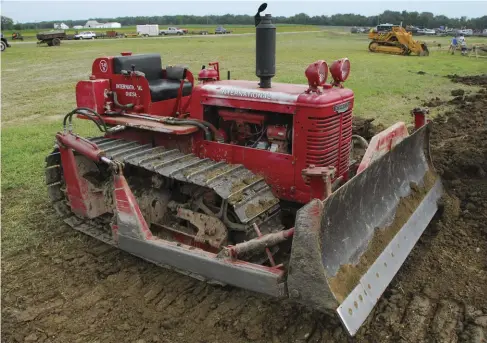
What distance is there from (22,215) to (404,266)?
471 centimetres

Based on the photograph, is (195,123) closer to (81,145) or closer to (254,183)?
(254,183)

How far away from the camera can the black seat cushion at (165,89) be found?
5852mm

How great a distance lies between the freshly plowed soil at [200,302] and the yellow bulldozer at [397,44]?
83.0 feet

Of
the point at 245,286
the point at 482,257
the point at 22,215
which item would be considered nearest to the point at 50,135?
the point at 22,215

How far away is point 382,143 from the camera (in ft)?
15.2

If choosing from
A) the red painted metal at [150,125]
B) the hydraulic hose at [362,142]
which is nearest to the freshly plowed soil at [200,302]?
the hydraulic hose at [362,142]

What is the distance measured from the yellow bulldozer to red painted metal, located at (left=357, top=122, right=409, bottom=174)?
25.7 m

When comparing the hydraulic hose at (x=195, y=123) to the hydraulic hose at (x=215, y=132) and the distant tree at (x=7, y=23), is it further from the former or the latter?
the distant tree at (x=7, y=23)

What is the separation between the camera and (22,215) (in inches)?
243

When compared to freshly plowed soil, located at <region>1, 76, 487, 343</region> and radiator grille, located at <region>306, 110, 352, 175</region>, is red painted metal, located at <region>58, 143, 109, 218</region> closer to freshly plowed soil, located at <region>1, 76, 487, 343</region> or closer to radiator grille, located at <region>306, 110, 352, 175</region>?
freshly plowed soil, located at <region>1, 76, 487, 343</region>

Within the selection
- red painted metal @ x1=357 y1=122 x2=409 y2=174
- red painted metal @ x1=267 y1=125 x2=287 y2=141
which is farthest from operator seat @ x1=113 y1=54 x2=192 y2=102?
red painted metal @ x1=357 y1=122 x2=409 y2=174

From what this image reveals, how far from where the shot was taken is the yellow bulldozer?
93.4 ft

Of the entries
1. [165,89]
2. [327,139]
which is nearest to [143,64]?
[165,89]

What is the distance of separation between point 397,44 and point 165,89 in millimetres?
26944
